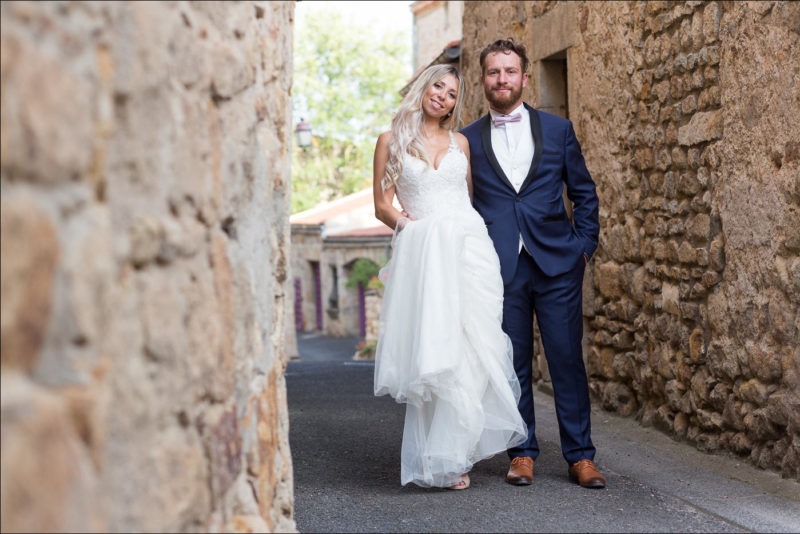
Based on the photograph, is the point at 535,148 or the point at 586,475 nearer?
the point at 586,475

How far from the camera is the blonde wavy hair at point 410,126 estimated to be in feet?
14.6

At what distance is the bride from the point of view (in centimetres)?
412

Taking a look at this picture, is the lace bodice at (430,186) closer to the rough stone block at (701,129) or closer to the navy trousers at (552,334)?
the navy trousers at (552,334)

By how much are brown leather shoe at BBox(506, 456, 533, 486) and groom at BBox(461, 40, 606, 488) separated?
3 centimetres

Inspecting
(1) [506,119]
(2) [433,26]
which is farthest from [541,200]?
(2) [433,26]

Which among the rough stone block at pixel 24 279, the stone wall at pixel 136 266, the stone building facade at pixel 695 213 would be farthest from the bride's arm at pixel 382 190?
the rough stone block at pixel 24 279

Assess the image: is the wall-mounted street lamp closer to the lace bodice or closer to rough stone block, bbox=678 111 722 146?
rough stone block, bbox=678 111 722 146

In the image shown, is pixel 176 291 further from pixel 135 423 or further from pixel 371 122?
pixel 371 122

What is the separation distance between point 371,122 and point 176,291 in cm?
4050

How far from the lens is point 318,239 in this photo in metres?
33.3

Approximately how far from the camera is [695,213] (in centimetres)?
531

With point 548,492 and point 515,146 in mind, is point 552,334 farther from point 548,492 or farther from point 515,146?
point 515,146

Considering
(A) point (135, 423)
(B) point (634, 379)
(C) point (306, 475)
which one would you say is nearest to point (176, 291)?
(A) point (135, 423)

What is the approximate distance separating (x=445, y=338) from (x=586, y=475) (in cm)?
85
